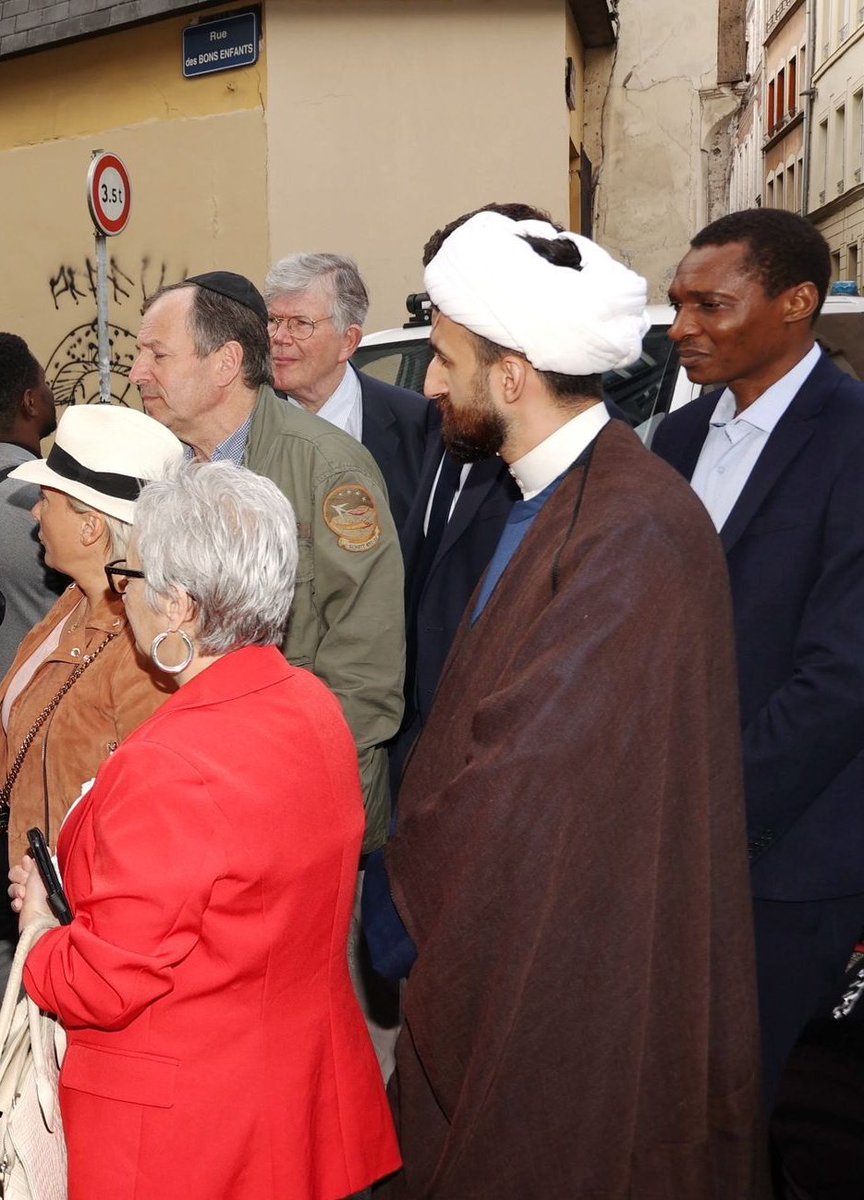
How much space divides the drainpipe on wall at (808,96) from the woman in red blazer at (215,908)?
34.1 m

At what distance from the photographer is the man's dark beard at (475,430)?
222cm

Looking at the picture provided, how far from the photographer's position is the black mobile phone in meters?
2.17

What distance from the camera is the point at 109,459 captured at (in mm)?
2840

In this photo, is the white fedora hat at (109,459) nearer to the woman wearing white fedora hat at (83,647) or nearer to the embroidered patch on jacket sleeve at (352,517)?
the woman wearing white fedora hat at (83,647)

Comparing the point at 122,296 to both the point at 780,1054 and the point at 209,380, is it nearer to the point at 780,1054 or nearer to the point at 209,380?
the point at 209,380

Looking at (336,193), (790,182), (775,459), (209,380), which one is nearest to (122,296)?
(336,193)

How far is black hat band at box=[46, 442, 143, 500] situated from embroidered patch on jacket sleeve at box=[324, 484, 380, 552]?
514 mm

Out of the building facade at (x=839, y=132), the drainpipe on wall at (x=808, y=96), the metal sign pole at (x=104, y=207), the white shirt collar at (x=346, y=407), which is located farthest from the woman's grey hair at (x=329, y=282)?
the drainpipe on wall at (x=808, y=96)

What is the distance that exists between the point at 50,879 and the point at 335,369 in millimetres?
2613

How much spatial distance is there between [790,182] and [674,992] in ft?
128

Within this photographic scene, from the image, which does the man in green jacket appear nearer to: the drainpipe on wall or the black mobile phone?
the black mobile phone

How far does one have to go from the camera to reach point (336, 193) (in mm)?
9383

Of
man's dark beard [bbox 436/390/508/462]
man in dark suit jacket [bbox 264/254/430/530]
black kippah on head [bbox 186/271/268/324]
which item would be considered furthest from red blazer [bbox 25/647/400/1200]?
man in dark suit jacket [bbox 264/254/430/530]

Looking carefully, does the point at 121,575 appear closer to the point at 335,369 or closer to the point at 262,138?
the point at 335,369
